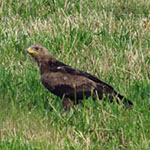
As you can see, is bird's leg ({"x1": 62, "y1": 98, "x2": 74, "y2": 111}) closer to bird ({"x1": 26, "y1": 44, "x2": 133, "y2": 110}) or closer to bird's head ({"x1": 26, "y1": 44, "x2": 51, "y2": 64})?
bird ({"x1": 26, "y1": 44, "x2": 133, "y2": 110})

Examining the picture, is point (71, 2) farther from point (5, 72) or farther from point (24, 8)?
point (5, 72)

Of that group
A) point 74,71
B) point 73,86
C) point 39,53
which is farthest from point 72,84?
point 39,53

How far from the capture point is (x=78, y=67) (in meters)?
7.09

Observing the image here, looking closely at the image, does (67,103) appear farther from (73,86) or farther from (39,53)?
(39,53)

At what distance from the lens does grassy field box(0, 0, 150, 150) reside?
516 centimetres

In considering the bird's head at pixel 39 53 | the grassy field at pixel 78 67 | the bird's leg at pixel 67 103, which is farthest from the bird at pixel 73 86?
the bird's head at pixel 39 53

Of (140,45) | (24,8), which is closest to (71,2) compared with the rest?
(24,8)

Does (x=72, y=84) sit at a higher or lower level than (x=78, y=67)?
higher

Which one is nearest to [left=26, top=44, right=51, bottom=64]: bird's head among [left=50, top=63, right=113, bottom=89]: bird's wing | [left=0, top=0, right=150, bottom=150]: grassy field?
[left=0, top=0, right=150, bottom=150]: grassy field

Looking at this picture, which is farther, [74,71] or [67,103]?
[74,71]

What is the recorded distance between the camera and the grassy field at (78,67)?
5.16 m

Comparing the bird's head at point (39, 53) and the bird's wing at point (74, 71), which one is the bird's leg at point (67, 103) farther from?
the bird's head at point (39, 53)

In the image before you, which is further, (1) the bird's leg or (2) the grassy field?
(1) the bird's leg

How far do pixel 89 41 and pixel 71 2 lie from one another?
2214mm
